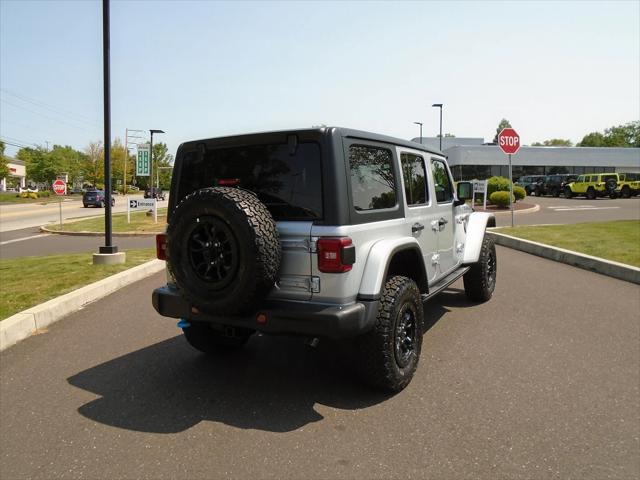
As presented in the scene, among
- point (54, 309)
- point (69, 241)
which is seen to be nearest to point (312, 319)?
point (54, 309)

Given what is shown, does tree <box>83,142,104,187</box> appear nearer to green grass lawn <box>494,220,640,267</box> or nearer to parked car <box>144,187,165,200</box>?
parked car <box>144,187,165,200</box>

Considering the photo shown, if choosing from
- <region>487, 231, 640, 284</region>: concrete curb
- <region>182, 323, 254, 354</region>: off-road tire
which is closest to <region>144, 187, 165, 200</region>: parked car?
<region>487, 231, 640, 284</region>: concrete curb

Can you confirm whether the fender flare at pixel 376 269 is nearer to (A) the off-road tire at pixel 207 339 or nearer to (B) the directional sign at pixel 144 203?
(A) the off-road tire at pixel 207 339

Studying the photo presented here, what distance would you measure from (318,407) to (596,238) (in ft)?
36.1

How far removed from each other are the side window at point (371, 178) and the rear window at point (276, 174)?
310 millimetres

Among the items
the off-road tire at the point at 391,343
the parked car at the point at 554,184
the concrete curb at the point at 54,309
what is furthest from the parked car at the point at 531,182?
the off-road tire at the point at 391,343

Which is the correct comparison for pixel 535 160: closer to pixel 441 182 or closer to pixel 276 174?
pixel 441 182

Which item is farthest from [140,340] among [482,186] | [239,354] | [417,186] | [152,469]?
[482,186]

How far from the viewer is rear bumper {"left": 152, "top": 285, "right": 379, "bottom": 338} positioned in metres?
3.23

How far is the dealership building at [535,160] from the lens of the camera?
50.6m

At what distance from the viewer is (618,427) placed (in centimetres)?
321

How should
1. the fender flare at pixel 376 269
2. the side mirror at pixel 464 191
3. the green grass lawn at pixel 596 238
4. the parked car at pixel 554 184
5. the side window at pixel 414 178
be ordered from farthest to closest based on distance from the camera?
1. the parked car at pixel 554 184
2. the green grass lawn at pixel 596 238
3. the side mirror at pixel 464 191
4. the side window at pixel 414 178
5. the fender flare at pixel 376 269

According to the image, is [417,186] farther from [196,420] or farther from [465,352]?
[196,420]

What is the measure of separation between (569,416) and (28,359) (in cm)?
468
